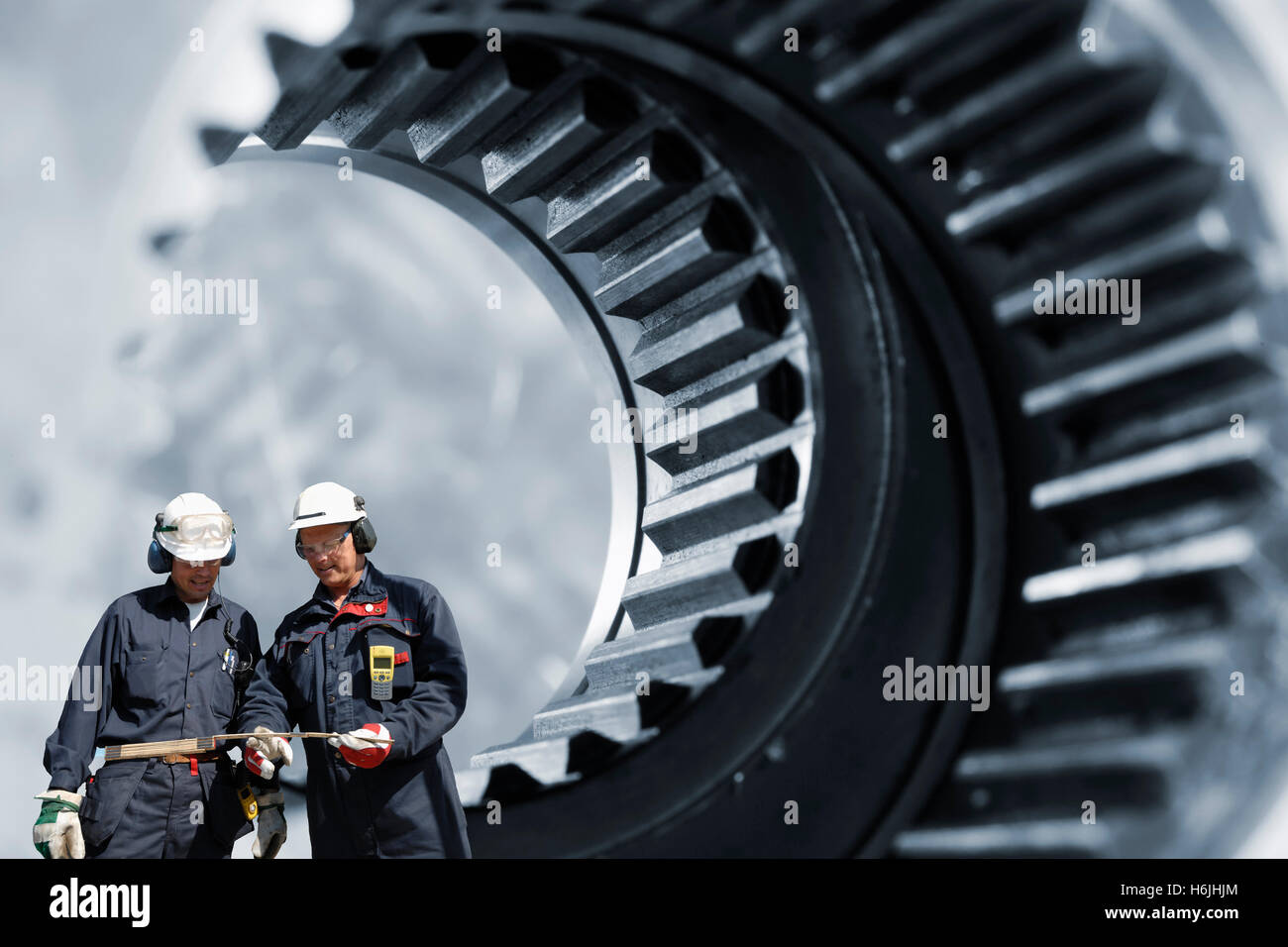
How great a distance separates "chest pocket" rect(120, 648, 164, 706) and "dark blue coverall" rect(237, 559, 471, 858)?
136 mm

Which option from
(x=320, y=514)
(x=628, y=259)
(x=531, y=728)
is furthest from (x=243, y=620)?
(x=628, y=259)

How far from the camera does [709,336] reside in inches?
65.1

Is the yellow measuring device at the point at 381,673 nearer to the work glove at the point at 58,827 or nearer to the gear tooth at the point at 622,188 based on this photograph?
the work glove at the point at 58,827

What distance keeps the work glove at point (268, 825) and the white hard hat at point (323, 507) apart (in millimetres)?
425

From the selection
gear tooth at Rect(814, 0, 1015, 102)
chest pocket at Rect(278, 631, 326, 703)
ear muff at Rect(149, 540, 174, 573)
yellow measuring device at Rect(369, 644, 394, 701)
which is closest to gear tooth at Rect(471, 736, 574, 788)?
yellow measuring device at Rect(369, 644, 394, 701)

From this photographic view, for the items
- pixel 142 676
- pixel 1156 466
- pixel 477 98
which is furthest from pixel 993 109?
pixel 142 676

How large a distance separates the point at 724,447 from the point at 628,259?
1.10 feet

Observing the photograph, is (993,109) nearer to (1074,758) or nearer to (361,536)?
(1074,758)

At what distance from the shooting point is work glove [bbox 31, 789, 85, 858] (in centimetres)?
177

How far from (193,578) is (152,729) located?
241 millimetres

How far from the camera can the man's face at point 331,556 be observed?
1987mm

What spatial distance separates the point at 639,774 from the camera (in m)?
1.38

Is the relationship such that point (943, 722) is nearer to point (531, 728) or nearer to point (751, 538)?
point (751, 538)

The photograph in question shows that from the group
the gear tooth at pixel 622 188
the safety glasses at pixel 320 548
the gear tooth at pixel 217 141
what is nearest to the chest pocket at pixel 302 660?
the safety glasses at pixel 320 548
